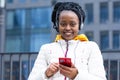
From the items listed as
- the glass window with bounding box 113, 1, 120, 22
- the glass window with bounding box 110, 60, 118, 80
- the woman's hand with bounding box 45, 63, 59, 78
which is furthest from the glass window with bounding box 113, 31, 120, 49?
the woman's hand with bounding box 45, 63, 59, 78

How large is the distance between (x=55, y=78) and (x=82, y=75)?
152mm

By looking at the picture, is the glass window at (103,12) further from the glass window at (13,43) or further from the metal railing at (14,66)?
the metal railing at (14,66)

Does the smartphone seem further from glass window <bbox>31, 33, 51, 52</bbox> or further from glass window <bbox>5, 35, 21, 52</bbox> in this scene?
glass window <bbox>5, 35, 21, 52</bbox>

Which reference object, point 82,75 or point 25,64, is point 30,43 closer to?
point 25,64

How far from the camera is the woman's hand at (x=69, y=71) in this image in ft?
6.45

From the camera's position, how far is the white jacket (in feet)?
6.73

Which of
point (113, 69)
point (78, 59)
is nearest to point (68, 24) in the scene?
point (78, 59)

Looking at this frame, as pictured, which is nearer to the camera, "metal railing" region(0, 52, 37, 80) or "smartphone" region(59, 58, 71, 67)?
"smartphone" region(59, 58, 71, 67)

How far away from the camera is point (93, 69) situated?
6.77 feet

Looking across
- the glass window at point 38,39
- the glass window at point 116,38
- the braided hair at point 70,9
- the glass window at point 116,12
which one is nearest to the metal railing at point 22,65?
the braided hair at point 70,9

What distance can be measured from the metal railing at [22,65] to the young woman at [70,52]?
3.28m

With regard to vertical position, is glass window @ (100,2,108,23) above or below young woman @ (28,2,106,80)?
above

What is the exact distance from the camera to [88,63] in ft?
6.87

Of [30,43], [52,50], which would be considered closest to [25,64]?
[52,50]
